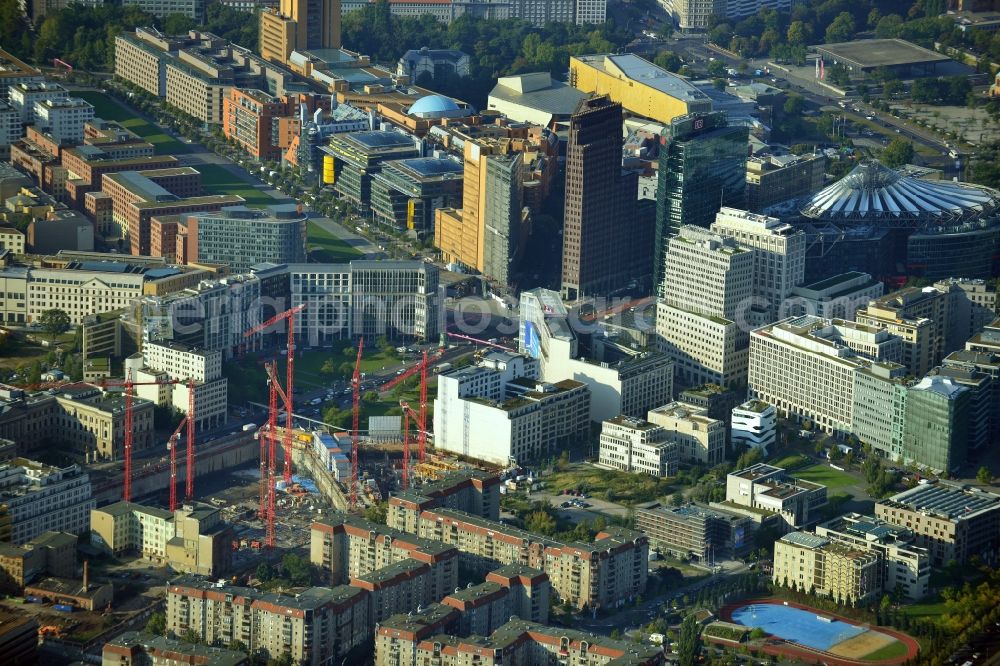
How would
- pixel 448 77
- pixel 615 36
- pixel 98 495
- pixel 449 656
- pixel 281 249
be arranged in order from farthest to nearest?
1. pixel 615 36
2. pixel 448 77
3. pixel 281 249
4. pixel 98 495
5. pixel 449 656

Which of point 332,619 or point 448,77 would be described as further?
point 448,77

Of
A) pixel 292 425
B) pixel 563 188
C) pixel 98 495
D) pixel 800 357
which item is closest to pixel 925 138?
pixel 563 188

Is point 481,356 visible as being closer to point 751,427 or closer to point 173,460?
point 751,427

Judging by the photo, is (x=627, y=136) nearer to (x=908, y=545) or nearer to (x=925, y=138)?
(x=925, y=138)

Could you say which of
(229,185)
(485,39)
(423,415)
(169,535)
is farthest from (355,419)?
(485,39)

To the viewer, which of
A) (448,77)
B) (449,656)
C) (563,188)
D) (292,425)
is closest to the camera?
(449,656)

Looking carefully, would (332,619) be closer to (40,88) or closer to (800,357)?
(800,357)
